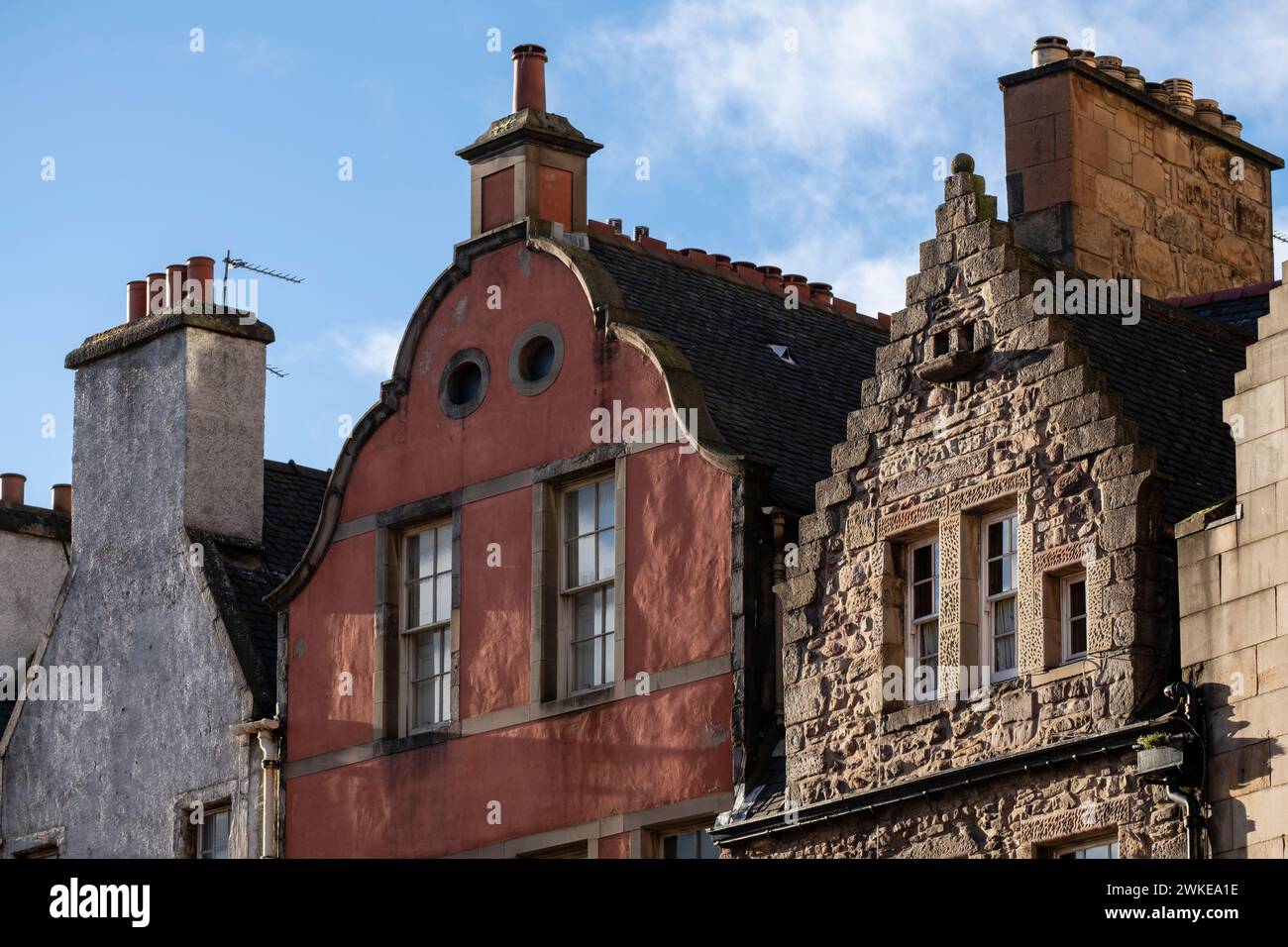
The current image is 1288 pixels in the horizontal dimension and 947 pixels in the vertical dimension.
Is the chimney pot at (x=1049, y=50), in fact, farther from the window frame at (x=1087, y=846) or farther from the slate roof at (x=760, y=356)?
the window frame at (x=1087, y=846)

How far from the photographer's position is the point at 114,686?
119 feet

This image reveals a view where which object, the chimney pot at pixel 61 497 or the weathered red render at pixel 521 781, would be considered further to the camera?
the chimney pot at pixel 61 497

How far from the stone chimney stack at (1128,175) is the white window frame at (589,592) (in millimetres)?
5231

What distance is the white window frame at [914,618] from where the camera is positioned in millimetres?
28156

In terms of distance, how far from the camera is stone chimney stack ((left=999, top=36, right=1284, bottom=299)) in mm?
34031

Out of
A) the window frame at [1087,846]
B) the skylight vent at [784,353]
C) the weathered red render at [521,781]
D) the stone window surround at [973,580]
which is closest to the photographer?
the window frame at [1087,846]

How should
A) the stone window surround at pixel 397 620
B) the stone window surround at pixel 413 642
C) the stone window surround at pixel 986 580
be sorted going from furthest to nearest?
the stone window surround at pixel 397 620 → the stone window surround at pixel 413 642 → the stone window surround at pixel 986 580

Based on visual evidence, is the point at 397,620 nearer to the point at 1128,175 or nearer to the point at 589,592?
the point at 589,592

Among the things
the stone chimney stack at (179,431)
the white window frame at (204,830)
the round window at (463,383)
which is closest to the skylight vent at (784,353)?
the round window at (463,383)

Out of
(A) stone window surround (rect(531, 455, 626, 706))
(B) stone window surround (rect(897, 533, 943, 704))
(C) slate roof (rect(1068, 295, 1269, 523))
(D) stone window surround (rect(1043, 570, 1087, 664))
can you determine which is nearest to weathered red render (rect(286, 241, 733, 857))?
(A) stone window surround (rect(531, 455, 626, 706))

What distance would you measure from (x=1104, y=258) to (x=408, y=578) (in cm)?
722

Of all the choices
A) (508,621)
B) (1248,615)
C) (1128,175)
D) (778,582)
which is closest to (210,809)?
(508,621)

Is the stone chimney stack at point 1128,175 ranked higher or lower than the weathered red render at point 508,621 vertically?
higher
